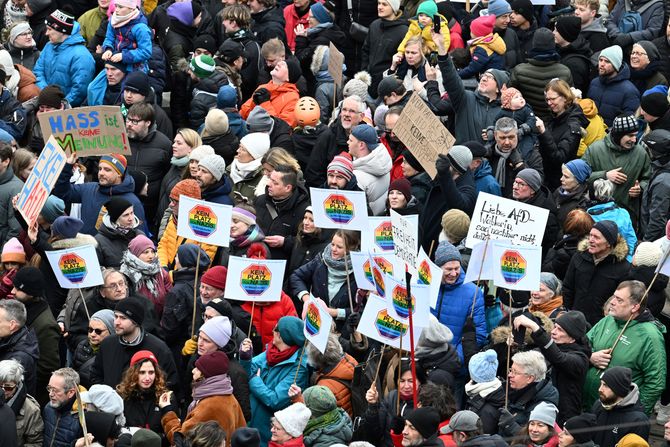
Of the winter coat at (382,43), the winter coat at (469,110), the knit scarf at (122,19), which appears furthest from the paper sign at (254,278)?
the winter coat at (382,43)

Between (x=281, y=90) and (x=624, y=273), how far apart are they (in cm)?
457

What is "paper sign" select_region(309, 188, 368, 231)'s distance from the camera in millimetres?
13383

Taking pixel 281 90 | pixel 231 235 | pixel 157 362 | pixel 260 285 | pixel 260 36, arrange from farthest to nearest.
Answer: pixel 260 36
pixel 281 90
pixel 231 235
pixel 260 285
pixel 157 362

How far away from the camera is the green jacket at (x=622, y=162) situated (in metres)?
15.0

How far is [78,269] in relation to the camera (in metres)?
12.9

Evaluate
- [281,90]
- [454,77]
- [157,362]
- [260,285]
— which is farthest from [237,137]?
[157,362]

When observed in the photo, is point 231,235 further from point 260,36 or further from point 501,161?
point 260,36

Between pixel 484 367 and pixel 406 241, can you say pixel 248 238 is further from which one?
pixel 484 367

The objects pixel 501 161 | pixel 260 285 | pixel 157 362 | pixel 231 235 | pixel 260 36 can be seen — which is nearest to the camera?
pixel 157 362

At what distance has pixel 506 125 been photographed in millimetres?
14891

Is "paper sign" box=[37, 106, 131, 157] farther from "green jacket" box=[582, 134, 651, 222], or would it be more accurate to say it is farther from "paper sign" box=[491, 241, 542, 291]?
"green jacket" box=[582, 134, 651, 222]

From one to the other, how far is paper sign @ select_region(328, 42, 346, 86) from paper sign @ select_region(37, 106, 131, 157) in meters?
2.70

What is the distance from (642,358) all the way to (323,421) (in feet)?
8.34

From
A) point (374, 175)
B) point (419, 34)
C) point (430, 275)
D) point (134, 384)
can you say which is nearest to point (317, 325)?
point (430, 275)
